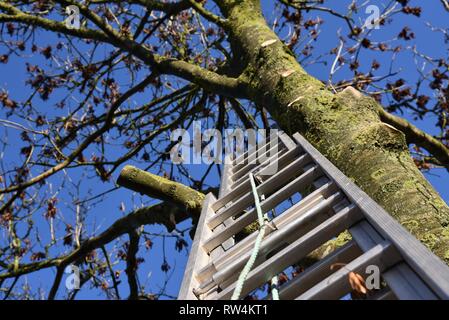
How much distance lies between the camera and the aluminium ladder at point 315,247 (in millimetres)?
1158

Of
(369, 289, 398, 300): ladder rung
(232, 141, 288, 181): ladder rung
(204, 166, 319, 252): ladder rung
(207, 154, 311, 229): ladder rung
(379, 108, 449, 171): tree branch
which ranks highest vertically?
(232, 141, 288, 181): ladder rung

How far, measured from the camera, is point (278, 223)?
1.84 meters

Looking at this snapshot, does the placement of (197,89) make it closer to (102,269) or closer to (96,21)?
(96,21)

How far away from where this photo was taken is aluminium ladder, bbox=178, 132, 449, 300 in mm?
1158

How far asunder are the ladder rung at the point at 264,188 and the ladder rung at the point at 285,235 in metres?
0.57

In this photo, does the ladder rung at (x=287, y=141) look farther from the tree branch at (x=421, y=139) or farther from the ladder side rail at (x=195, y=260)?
the tree branch at (x=421, y=139)

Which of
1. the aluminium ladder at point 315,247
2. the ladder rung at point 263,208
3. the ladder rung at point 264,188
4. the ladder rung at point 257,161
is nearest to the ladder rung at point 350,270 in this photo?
the aluminium ladder at point 315,247

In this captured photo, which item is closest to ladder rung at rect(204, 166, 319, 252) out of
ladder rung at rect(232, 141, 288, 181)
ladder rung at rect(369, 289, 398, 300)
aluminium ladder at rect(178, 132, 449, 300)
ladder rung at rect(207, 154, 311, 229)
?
aluminium ladder at rect(178, 132, 449, 300)

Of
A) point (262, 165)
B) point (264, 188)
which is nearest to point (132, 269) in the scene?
point (262, 165)

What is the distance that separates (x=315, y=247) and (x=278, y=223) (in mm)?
300

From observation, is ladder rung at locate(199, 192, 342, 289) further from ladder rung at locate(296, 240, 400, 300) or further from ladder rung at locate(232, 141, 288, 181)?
ladder rung at locate(232, 141, 288, 181)
